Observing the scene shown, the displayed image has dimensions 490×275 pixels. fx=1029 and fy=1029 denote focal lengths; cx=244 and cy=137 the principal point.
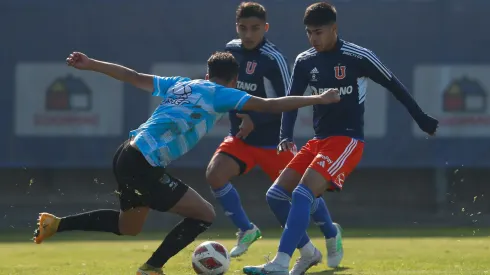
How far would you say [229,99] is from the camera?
270 inches

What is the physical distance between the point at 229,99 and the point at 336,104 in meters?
1.18

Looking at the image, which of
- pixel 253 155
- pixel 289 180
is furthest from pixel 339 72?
pixel 253 155

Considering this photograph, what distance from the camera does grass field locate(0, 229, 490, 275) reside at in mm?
8375

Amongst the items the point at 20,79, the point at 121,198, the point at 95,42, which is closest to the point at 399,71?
the point at 95,42

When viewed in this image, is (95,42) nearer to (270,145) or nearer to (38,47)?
(38,47)

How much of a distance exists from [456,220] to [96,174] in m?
4.67

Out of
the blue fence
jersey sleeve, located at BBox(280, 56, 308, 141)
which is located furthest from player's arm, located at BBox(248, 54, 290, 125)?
the blue fence

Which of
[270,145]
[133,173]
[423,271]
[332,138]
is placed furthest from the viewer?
[270,145]

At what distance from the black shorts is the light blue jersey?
0.22 feet

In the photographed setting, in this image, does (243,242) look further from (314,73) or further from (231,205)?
(314,73)

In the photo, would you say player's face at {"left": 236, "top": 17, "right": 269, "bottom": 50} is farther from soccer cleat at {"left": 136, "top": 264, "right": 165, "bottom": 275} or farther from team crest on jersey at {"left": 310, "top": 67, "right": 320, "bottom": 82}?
soccer cleat at {"left": 136, "top": 264, "right": 165, "bottom": 275}

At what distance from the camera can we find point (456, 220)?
1323cm

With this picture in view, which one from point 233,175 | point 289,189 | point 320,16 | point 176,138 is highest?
point 320,16

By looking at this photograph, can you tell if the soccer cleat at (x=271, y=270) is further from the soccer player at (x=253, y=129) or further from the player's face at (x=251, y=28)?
the player's face at (x=251, y=28)
